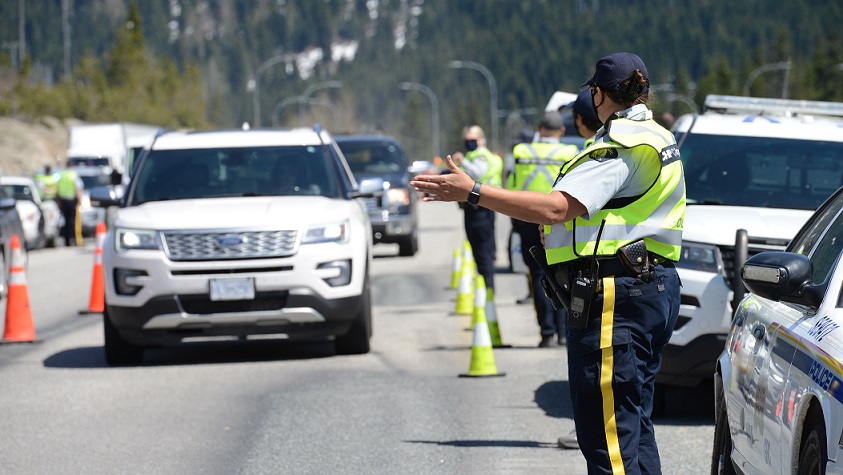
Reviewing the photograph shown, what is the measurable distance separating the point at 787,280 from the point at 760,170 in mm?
5452

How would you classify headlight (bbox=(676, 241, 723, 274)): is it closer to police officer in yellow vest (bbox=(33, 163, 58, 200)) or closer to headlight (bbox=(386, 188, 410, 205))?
headlight (bbox=(386, 188, 410, 205))

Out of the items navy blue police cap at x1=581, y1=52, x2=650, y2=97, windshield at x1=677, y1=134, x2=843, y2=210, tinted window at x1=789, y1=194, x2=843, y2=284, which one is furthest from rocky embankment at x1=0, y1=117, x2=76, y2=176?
navy blue police cap at x1=581, y1=52, x2=650, y2=97

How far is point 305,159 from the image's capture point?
12.4 m

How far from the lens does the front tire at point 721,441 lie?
5695 millimetres

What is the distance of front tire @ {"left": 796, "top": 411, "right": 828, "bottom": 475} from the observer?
409 cm

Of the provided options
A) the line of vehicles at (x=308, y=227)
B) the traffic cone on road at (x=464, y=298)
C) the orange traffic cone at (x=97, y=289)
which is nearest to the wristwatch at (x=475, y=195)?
the line of vehicles at (x=308, y=227)

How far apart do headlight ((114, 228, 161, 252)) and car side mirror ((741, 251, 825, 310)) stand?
704cm

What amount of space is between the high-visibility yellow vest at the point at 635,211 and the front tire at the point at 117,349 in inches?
270

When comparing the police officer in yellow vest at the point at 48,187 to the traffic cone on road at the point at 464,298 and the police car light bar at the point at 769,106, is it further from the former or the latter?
the police car light bar at the point at 769,106

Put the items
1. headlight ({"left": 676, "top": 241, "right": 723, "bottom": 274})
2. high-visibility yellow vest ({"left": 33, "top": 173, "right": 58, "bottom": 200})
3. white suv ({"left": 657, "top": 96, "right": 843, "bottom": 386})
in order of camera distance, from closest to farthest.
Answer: white suv ({"left": 657, "top": 96, "right": 843, "bottom": 386}), headlight ({"left": 676, "top": 241, "right": 723, "bottom": 274}), high-visibility yellow vest ({"left": 33, "top": 173, "right": 58, "bottom": 200})

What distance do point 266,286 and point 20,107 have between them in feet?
256

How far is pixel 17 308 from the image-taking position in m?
12.9

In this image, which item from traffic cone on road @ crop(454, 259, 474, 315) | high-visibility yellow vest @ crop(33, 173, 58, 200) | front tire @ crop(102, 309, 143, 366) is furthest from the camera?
high-visibility yellow vest @ crop(33, 173, 58, 200)

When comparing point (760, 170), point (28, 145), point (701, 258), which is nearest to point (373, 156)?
point (760, 170)
